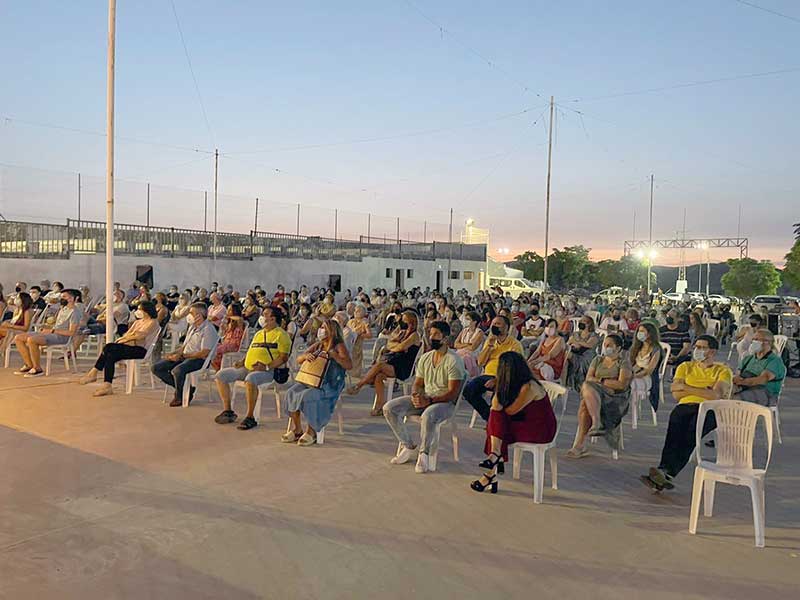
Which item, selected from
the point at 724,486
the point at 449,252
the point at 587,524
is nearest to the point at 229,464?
the point at 587,524

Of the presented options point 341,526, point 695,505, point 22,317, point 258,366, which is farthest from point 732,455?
point 22,317

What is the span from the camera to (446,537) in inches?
168

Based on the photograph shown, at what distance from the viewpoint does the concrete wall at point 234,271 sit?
20250 millimetres

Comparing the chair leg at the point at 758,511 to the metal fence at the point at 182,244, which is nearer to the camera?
the chair leg at the point at 758,511

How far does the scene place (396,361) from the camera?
8172 mm

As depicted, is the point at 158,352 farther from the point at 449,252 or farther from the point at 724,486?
A: the point at 449,252

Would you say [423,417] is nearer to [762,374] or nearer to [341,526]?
[341,526]

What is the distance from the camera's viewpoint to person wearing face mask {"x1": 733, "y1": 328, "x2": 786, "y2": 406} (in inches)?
271

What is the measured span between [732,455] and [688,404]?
718 mm

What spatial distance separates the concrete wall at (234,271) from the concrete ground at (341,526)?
608 inches

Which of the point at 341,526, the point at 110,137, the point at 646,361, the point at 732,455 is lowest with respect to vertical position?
the point at 341,526

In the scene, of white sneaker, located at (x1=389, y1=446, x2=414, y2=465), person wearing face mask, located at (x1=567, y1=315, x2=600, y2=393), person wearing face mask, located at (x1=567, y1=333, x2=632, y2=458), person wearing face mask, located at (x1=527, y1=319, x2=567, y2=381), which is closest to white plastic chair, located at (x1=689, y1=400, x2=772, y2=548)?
person wearing face mask, located at (x1=567, y1=333, x2=632, y2=458)

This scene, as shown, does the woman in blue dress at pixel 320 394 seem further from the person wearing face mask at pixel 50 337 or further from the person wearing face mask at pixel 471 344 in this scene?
the person wearing face mask at pixel 50 337

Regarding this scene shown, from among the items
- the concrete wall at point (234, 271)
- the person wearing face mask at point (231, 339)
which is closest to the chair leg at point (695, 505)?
the person wearing face mask at point (231, 339)
